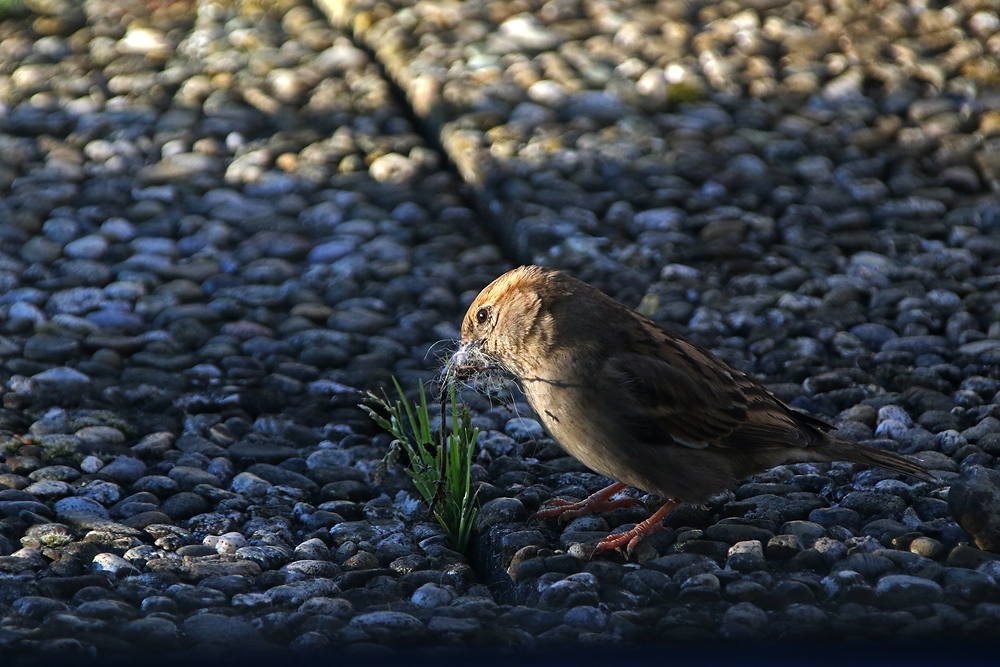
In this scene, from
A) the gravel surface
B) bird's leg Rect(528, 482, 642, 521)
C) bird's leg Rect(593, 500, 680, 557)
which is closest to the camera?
the gravel surface

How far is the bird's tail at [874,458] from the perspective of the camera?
11.8ft

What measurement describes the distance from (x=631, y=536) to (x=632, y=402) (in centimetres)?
45

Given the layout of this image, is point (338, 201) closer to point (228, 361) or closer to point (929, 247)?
point (228, 361)

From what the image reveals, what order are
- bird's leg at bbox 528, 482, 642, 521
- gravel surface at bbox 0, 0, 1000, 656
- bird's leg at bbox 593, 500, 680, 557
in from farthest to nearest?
bird's leg at bbox 528, 482, 642, 521 → bird's leg at bbox 593, 500, 680, 557 → gravel surface at bbox 0, 0, 1000, 656

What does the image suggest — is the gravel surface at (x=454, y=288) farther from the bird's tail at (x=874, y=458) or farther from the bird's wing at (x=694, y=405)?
the bird's wing at (x=694, y=405)

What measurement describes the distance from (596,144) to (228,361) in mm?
2682

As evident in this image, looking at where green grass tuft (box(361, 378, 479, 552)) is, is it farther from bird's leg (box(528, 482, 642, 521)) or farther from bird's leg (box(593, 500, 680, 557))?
bird's leg (box(593, 500, 680, 557))

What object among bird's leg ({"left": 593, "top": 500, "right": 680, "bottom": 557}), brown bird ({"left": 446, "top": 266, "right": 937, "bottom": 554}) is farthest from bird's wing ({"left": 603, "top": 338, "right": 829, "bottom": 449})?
bird's leg ({"left": 593, "top": 500, "right": 680, "bottom": 557})

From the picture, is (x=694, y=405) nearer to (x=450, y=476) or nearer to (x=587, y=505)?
(x=587, y=505)

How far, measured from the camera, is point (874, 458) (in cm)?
359

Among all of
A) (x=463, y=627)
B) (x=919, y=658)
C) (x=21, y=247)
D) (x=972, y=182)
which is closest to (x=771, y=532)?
(x=463, y=627)

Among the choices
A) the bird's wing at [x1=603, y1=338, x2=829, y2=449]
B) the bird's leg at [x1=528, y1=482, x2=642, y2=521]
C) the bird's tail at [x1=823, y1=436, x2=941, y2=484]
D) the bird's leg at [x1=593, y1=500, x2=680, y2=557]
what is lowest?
the bird's leg at [x1=528, y1=482, x2=642, y2=521]

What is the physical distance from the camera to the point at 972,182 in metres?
5.85

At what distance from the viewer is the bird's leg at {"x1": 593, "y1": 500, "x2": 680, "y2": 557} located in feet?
11.5
